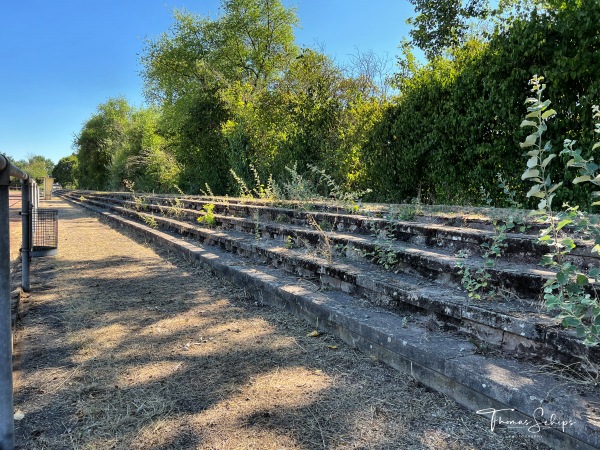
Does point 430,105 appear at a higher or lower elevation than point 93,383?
higher

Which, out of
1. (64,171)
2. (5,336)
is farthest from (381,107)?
(64,171)

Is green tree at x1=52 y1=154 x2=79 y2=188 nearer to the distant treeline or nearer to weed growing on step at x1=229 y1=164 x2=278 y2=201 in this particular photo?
the distant treeline

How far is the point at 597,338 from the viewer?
5.92 ft

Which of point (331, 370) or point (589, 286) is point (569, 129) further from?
point (331, 370)

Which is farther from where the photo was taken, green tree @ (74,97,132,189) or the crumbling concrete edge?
green tree @ (74,97,132,189)

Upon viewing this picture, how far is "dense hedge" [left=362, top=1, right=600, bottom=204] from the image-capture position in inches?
181

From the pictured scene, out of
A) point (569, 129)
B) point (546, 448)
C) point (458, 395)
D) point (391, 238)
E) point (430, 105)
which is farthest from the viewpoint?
point (430, 105)

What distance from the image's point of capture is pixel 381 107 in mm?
8422

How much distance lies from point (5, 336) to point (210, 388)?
3.70ft

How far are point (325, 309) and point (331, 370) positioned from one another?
0.67 m

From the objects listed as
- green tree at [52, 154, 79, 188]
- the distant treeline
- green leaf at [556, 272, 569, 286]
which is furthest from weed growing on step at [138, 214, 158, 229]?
green tree at [52, 154, 79, 188]

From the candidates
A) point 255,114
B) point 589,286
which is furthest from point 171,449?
point 255,114

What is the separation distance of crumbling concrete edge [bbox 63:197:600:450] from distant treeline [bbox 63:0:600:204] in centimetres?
319

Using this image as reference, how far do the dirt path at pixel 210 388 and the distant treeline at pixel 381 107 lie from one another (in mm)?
3657
